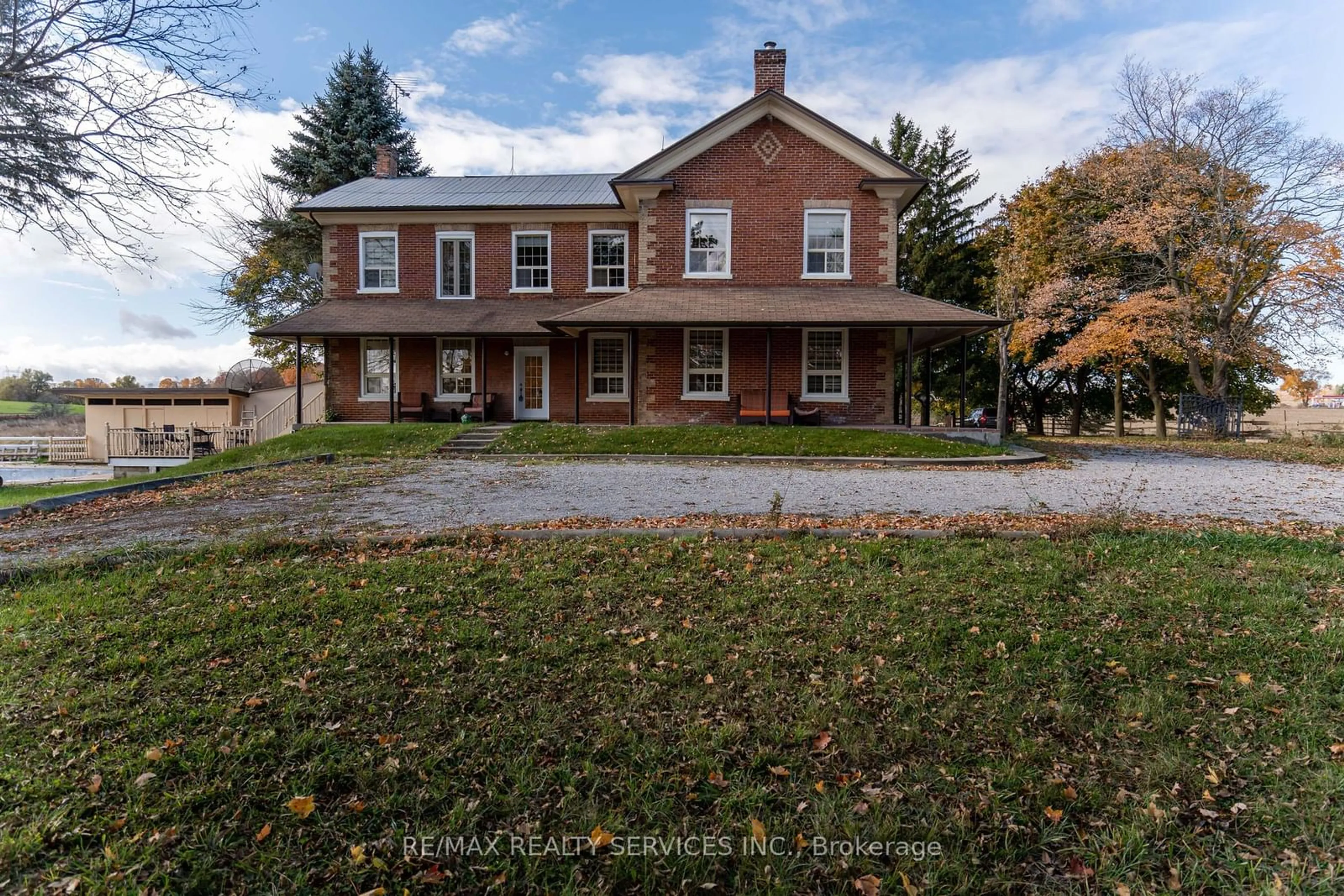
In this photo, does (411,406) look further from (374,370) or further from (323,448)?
(323,448)

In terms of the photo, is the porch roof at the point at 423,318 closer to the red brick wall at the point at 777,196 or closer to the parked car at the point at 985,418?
the red brick wall at the point at 777,196

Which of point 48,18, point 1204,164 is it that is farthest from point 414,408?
point 1204,164

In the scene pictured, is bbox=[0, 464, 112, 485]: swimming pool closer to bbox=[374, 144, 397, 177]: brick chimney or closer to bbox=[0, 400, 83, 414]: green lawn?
bbox=[374, 144, 397, 177]: brick chimney

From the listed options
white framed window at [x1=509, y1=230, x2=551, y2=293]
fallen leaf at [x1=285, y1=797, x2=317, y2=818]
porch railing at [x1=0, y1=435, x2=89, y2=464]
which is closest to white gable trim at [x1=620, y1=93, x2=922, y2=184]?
white framed window at [x1=509, y1=230, x2=551, y2=293]

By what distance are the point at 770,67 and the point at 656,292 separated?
7228mm

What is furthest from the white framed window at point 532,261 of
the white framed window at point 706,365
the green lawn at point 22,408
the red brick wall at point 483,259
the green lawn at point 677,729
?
the green lawn at point 22,408

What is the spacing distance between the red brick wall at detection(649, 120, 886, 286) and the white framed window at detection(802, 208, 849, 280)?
0.13 meters

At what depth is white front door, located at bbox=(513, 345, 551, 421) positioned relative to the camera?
19828 mm

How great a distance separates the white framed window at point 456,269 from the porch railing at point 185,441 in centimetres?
819

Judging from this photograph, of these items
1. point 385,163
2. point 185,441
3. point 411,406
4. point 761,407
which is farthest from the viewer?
point 385,163

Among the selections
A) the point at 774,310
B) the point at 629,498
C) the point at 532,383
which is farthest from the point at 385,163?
the point at 629,498

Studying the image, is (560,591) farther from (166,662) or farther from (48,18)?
(48,18)

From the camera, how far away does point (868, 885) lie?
247cm

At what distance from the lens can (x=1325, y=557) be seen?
5617mm
